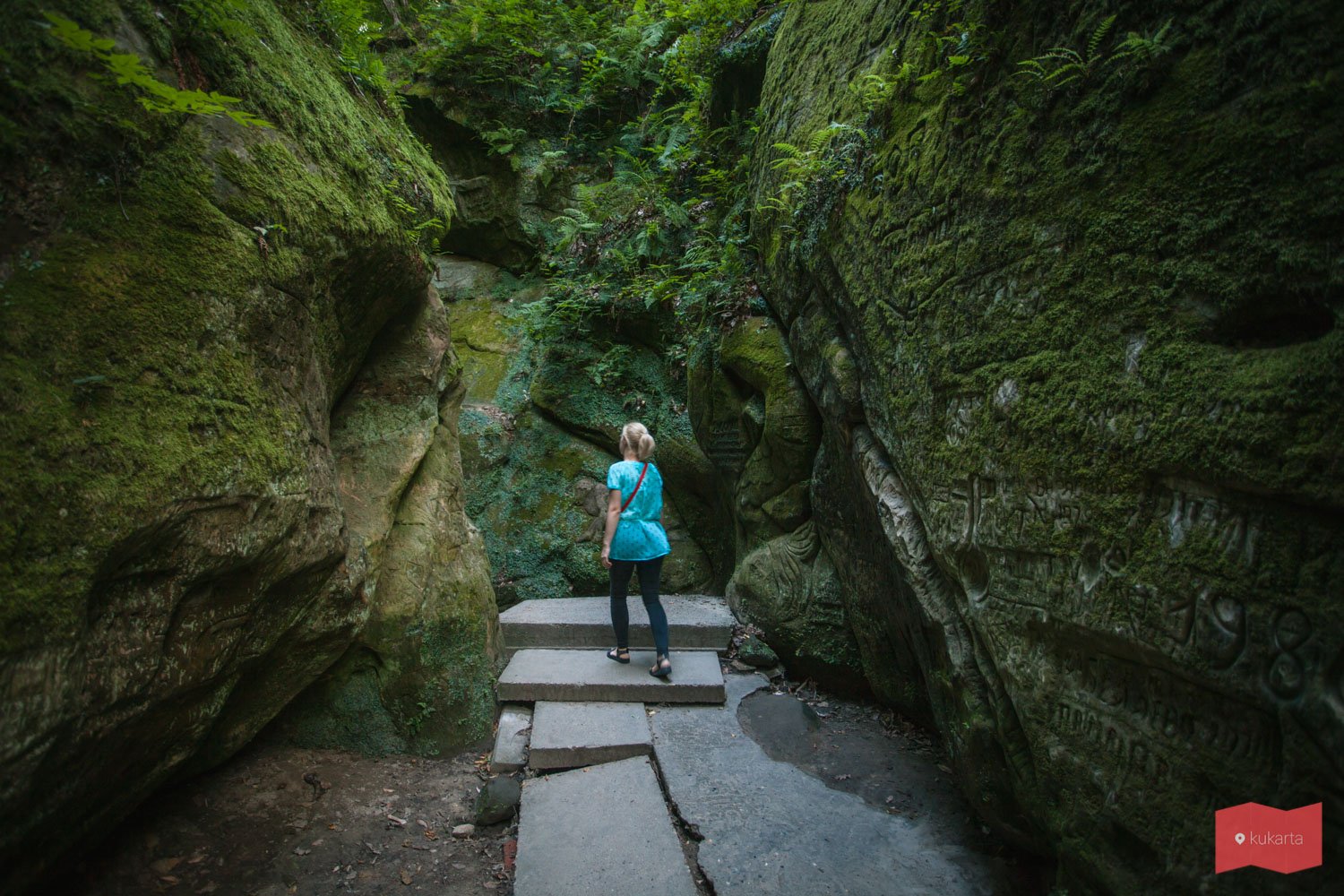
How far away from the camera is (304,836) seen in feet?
11.7

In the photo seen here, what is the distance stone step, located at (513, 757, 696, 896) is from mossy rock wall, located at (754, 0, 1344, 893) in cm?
168

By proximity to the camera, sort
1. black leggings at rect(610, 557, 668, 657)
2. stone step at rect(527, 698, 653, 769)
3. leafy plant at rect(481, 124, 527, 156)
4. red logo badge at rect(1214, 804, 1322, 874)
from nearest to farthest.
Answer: red logo badge at rect(1214, 804, 1322, 874) < stone step at rect(527, 698, 653, 769) < black leggings at rect(610, 557, 668, 657) < leafy plant at rect(481, 124, 527, 156)

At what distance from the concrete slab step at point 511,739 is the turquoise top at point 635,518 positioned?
1.42 metres

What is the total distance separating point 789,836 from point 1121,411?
9.24 ft

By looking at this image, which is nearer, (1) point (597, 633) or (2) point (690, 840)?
(2) point (690, 840)

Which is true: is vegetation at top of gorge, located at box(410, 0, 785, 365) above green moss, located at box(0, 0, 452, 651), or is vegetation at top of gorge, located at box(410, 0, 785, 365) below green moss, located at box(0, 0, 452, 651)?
above

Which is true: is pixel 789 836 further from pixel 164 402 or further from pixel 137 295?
pixel 137 295

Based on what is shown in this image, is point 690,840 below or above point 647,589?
below

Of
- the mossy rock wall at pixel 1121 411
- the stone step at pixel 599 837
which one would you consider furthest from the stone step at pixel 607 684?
the mossy rock wall at pixel 1121 411

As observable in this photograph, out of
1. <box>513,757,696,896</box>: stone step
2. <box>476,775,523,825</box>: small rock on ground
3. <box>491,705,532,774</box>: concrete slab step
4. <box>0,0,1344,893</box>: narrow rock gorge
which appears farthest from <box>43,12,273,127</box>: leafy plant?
<box>491,705,532,774</box>: concrete slab step

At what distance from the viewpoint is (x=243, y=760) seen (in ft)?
13.1

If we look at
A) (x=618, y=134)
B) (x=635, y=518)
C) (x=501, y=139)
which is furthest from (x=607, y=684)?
(x=501, y=139)

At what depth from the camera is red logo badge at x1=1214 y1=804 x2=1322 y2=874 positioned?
1616 mm

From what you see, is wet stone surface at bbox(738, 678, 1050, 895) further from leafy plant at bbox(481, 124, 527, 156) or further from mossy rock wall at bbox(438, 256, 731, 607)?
leafy plant at bbox(481, 124, 527, 156)
